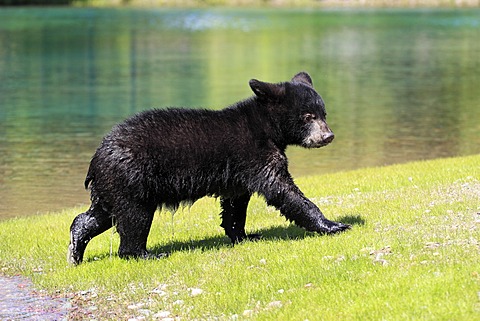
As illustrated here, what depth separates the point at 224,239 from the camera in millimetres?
13648

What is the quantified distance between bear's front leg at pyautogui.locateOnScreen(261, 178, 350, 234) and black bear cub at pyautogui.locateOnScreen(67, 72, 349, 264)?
0.6 inches

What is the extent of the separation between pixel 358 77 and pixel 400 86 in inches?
210

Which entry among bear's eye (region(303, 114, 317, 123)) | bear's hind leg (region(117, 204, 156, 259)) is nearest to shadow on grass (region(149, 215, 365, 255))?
bear's hind leg (region(117, 204, 156, 259))

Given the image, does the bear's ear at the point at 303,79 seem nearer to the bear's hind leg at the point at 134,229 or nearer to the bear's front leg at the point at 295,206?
the bear's front leg at the point at 295,206

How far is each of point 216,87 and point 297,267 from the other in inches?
1608

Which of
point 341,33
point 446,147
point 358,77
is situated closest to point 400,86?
point 358,77

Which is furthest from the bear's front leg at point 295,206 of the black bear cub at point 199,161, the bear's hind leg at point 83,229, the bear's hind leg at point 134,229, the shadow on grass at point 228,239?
the bear's hind leg at point 83,229

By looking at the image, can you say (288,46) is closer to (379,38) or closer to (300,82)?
(379,38)

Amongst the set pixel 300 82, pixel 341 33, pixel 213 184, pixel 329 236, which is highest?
pixel 300 82

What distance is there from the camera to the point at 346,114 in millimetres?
41125

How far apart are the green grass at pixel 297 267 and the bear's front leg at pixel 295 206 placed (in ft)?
0.68

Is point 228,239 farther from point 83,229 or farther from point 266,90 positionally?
point 266,90

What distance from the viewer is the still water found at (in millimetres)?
29594

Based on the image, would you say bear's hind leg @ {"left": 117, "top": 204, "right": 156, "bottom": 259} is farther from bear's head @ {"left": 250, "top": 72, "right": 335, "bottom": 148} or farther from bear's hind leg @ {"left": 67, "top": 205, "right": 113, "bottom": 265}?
bear's head @ {"left": 250, "top": 72, "right": 335, "bottom": 148}
